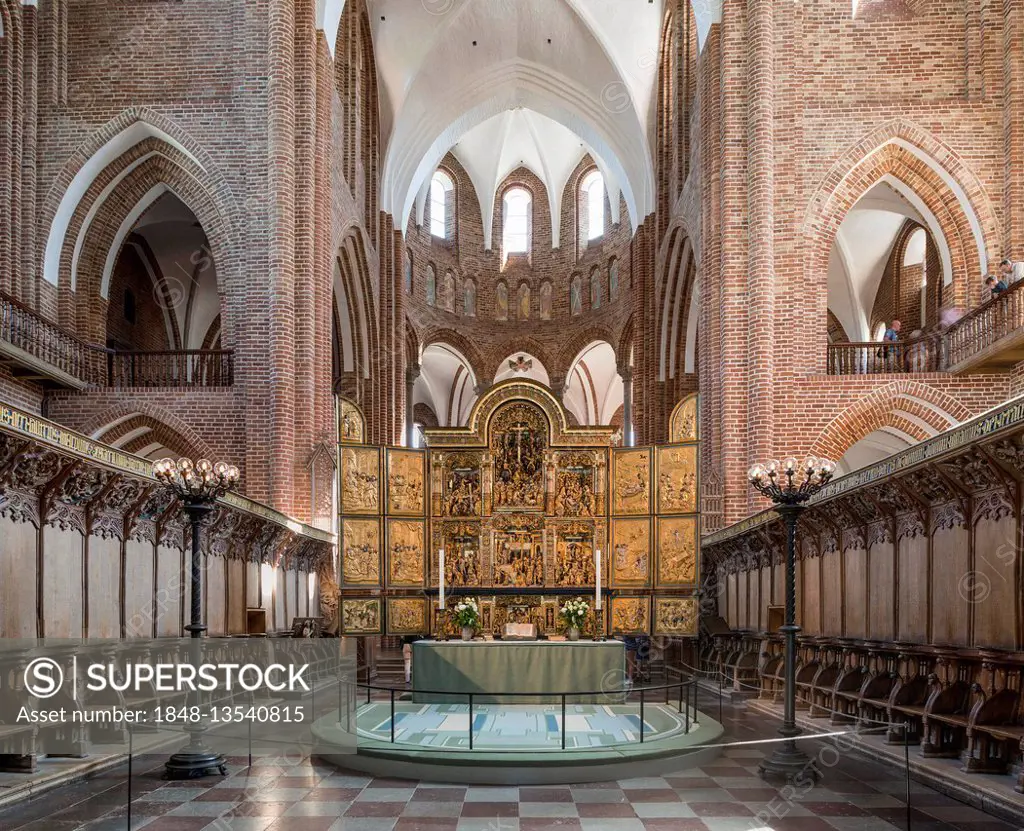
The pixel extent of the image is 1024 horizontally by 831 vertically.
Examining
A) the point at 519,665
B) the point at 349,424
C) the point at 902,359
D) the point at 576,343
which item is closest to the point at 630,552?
the point at 519,665

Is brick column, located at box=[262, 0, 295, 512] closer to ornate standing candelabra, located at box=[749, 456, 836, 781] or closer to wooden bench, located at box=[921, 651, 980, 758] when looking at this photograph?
ornate standing candelabra, located at box=[749, 456, 836, 781]

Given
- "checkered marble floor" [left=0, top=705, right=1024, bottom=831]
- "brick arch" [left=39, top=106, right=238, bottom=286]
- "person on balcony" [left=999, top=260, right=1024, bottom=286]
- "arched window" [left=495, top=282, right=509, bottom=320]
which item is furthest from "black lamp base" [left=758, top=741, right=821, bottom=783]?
"arched window" [left=495, top=282, right=509, bottom=320]

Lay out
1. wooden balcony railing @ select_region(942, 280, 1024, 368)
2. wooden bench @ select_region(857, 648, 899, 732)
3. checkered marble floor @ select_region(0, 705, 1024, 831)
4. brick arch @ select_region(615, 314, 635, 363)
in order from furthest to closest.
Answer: brick arch @ select_region(615, 314, 635, 363) < wooden balcony railing @ select_region(942, 280, 1024, 368) < wooden bench @ select_region(857, 648, 899, 732) < checkered marble floor @ select_region(0, 705, 1024, 831)

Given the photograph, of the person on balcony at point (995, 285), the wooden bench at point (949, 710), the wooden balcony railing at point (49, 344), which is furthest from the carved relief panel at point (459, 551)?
the person on balcony at point (995, 285)

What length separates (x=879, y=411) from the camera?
1866cm

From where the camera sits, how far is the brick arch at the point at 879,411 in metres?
18.6

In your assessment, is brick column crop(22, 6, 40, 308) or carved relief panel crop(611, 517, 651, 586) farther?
brick column crop(22, 6, 40, 308)

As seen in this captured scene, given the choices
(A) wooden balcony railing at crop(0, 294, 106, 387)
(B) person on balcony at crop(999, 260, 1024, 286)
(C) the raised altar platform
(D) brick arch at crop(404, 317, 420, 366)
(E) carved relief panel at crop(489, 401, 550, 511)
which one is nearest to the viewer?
(C) the raised altar platform

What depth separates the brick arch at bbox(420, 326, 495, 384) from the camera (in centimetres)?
3988

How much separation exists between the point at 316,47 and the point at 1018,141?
13614 mm

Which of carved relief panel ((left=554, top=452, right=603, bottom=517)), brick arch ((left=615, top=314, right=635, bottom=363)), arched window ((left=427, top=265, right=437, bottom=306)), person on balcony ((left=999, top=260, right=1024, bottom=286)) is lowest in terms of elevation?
carved relief panel ((left=554, top=452, right=603, bottom=517))

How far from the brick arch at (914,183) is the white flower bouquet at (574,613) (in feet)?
28.9

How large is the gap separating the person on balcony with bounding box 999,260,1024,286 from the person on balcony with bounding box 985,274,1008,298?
0.49 feet

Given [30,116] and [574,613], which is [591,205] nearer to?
[30,116]
